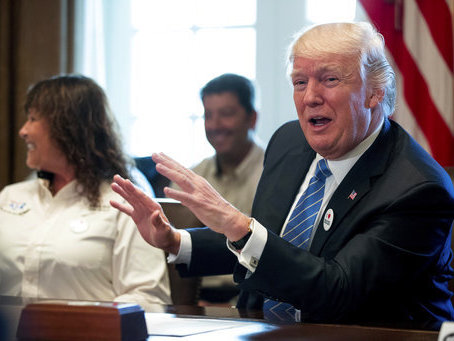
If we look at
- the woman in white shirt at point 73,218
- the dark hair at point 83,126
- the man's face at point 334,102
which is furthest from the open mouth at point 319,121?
the dark hair at point 83,126

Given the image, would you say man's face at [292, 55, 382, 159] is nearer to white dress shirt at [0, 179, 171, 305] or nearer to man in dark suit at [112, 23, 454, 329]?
man in dark suit at [112, 23, 454, 329]

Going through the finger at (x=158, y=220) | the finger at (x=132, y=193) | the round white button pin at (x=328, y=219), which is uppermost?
the finger at (x=132, y=193)

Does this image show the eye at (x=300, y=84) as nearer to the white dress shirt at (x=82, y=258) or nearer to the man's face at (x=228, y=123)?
the white dress shirt at (x=82, y=258)

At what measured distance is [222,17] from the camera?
4.14 meters

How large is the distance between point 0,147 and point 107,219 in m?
2.03

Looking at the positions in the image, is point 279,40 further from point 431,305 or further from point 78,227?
point 431,305

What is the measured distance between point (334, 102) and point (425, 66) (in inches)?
68.5

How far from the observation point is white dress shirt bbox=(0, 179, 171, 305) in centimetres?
220

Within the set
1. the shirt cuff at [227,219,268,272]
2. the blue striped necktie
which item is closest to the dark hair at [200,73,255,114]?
the blue striped necktie

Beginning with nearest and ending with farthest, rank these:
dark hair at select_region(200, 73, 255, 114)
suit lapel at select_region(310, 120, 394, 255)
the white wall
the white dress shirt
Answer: suit lapel at select_region(310, 120, 394, 255), the white dress shirt, dark hair at select_region(200, 73, 255, 114), the white wall

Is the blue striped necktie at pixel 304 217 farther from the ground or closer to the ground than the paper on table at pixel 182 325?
farther from the ground

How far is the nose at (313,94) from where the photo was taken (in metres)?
1.77

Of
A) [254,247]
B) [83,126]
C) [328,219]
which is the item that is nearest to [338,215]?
[328,219]

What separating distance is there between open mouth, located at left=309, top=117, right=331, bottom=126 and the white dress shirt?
2.41ft
